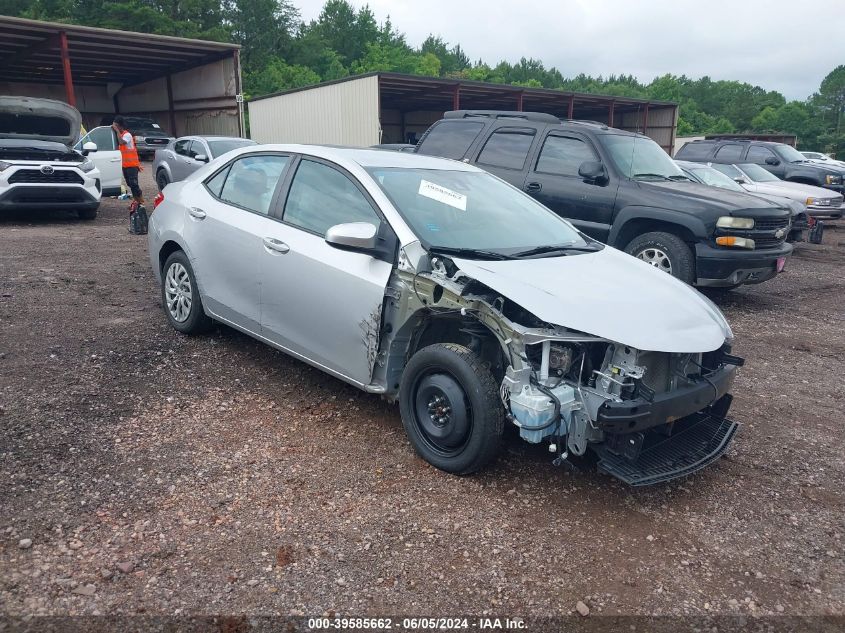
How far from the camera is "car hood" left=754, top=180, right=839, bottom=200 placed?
13.8m

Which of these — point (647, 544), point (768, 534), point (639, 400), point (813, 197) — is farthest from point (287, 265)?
point (813, 197)

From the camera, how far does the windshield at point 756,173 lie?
14.3 meters

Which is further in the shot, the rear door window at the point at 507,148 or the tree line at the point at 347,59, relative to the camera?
→ the tree line at the point at 347,59

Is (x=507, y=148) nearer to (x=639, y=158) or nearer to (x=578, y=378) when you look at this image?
(x=639, y=158)

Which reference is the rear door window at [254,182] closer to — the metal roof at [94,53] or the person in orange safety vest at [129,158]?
the person in orange safety vest at [129,158]

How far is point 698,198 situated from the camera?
727 cm

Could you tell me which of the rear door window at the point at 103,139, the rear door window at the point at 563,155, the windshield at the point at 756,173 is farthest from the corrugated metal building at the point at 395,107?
the rear door window at the point at 563,155

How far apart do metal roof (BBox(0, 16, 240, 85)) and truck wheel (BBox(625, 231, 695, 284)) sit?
1831cm

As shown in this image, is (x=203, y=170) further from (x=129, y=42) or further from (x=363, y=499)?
(x=129, y=42)

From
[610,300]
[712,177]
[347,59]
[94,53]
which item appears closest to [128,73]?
[94,53]

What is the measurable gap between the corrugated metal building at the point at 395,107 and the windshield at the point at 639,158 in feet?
41.5

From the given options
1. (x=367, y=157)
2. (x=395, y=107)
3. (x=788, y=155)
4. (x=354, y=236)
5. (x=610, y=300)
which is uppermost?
(x=395, y=107)

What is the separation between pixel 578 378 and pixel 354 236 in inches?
56.3

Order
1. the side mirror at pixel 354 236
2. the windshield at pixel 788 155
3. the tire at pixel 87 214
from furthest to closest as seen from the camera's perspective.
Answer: the windshield at pixel 788 155 → the tire at pixel 87 214 → the side mirror at pixel 354 236
